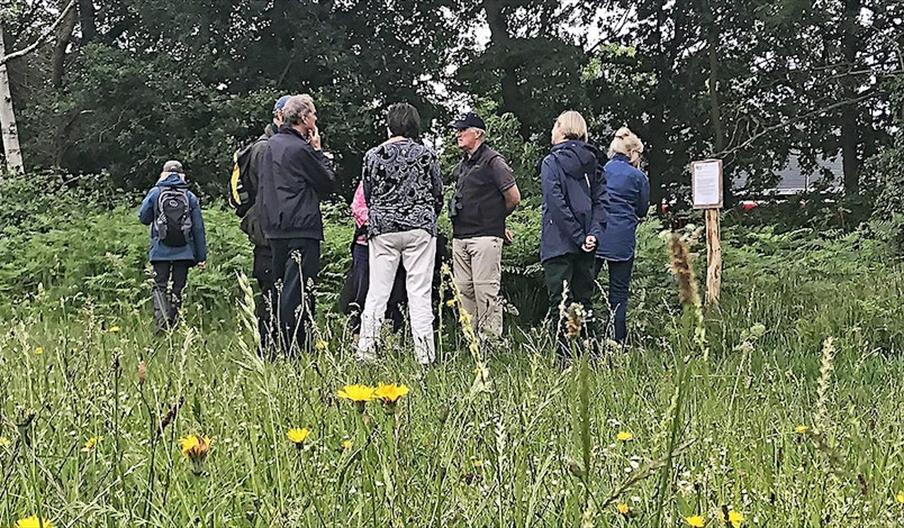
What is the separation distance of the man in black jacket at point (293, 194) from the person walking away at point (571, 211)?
4.55 feet

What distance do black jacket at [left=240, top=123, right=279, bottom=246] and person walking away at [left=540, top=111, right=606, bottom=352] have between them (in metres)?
1.75

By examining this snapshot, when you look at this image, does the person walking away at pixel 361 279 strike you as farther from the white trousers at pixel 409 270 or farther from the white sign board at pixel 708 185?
the white sign board at pixel 708 185

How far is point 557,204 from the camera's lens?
5.98 metres

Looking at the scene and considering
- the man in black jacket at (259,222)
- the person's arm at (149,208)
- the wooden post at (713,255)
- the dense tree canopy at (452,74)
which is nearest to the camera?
the man in black jacket at (259,222)

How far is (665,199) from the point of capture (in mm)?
25391

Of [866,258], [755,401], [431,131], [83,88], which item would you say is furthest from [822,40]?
[755,401]

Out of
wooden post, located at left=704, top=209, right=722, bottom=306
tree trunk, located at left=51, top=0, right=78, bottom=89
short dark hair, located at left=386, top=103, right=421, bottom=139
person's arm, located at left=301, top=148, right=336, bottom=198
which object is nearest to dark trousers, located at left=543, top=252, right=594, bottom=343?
short dark hair, located at left=386, top=103, right=421, bottom=139

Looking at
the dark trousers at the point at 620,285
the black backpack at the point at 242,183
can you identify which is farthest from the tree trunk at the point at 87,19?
the dark trousers at the point at 620,285

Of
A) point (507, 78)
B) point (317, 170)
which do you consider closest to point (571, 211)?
point (317, 170)

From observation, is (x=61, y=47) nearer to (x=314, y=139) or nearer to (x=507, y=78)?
(x=507, y=78)

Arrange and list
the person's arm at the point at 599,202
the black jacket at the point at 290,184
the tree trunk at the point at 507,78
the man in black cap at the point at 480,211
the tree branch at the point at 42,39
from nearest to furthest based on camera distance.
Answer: the black jacket at the point at 290,184, the person's arm at the point at 599,202, the man in black cap at the point at 480,211, the tree branch at the point at 42,39, the tree trunk at the point at 507,78

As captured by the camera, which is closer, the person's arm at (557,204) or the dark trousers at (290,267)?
the dark trousers at (290,267)

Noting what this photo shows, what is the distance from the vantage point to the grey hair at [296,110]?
575cm

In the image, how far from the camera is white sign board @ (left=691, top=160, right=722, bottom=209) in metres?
8.28
